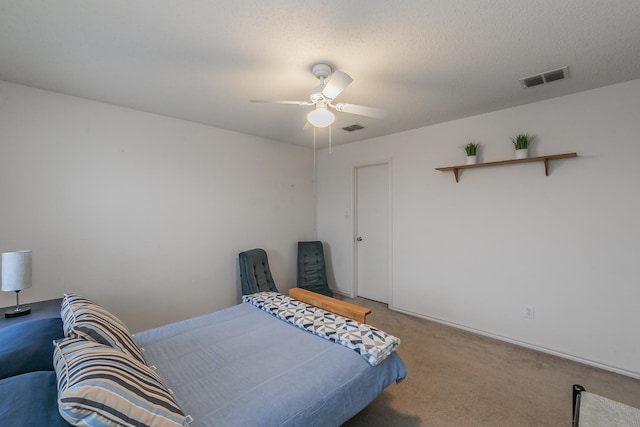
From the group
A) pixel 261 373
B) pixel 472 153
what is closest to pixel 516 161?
pixel 472 153

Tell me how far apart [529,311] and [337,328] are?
7.23 feet

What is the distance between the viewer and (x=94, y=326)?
1.35 metres

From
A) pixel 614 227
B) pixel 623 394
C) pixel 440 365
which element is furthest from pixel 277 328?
pixel 614 227

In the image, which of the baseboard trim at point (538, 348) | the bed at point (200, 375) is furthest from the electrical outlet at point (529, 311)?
the bed at point (200, 375)

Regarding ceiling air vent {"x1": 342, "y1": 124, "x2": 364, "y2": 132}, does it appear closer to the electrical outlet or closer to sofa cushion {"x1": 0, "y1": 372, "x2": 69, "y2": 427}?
the electrical outlet

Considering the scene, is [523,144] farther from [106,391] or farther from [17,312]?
[17,312]

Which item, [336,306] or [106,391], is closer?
[106,391]

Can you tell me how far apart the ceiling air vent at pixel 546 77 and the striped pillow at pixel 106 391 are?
10.3 feet

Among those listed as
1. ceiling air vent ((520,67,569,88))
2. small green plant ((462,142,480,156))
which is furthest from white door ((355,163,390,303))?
ceiling air vent ((520,67,569,88))

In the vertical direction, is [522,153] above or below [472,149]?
below

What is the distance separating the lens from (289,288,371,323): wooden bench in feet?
7.44

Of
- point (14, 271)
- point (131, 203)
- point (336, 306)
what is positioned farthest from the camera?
point (131, 203)

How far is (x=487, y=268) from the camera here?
3.07m

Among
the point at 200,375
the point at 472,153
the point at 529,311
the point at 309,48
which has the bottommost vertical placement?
the point at 529,311
